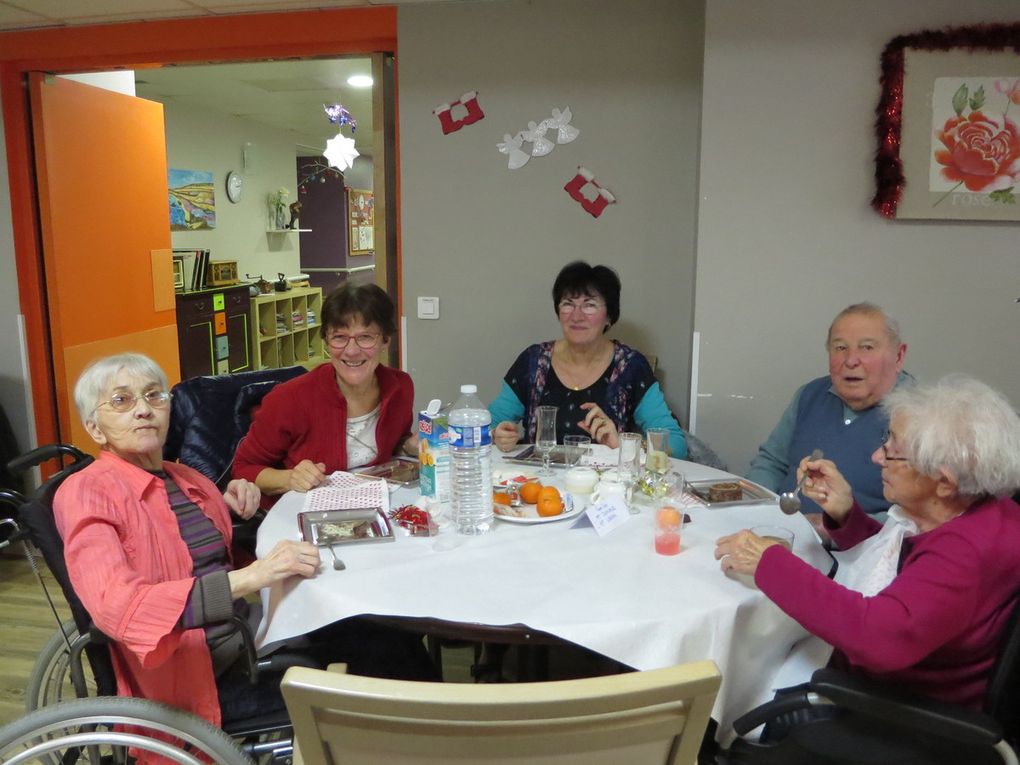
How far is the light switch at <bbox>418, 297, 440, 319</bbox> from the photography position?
11.1 feet

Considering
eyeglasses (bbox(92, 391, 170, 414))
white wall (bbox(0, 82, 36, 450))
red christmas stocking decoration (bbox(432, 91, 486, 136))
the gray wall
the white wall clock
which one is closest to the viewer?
eyeglasses (bbox(92, 391, 170, 414))

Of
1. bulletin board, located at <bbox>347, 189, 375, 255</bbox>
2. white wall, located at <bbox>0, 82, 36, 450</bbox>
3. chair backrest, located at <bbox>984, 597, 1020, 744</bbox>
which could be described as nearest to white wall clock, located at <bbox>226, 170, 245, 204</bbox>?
bulletin board, located at <bbox>347, 189, 375, 255</bbox>

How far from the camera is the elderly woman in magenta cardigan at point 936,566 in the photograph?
125 cm

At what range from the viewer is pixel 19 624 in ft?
9.59

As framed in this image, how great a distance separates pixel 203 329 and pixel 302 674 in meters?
5.65

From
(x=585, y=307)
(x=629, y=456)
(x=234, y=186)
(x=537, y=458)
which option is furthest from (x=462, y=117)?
(x=234, y=186)

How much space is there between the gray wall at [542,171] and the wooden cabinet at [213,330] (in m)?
2.93

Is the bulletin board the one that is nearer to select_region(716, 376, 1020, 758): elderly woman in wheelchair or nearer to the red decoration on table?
the red decoration on table

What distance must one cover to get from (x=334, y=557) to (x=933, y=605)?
43.8 inches

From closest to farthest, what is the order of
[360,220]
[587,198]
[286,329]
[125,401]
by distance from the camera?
[125,401]
[587,198]
[286,329]
[360,220]

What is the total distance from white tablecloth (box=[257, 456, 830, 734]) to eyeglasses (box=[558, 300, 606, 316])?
4.02 feet

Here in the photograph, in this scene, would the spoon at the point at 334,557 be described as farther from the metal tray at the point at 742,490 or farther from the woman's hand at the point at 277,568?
the metal tray at the point at 742,490

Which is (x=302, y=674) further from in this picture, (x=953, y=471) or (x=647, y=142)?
(x=647, y=142)

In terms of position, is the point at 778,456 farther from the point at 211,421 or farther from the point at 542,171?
the point at 211,421
